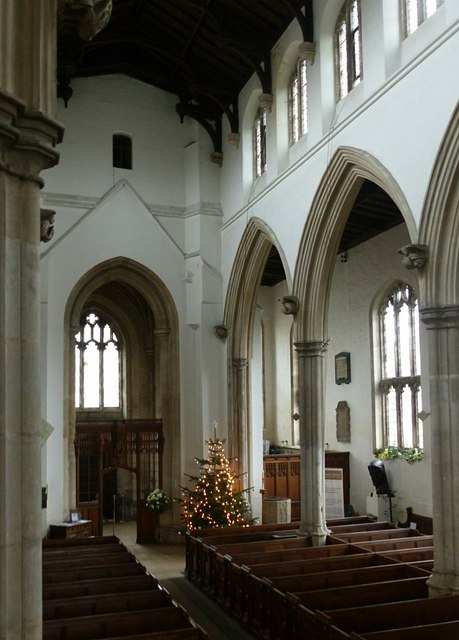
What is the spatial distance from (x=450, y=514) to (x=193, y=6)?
32.8 ft

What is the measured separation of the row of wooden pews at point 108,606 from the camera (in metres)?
6.77

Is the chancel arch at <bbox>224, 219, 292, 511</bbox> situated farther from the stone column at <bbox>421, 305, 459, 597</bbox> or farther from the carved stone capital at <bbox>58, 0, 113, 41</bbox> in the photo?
the carved stone capital at <bbox>58, 0, 113, 41</bbox>

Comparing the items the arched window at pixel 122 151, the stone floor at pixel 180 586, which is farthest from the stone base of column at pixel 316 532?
the arched window at pixel 122 151

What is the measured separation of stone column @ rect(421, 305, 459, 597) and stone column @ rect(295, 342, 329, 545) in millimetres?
3589

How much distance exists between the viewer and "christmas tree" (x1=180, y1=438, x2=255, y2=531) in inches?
586

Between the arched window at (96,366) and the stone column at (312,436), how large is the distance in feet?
30.4

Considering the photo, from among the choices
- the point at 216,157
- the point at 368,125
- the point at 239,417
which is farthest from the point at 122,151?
the point at 368,125

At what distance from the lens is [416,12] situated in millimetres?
10227

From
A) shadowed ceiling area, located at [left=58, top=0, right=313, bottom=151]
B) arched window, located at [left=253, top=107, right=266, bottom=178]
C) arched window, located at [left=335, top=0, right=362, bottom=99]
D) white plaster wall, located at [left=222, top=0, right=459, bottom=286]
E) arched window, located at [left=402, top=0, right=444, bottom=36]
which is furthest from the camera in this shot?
arched window, located at [left=253, top=107, right=266, bottom=178]

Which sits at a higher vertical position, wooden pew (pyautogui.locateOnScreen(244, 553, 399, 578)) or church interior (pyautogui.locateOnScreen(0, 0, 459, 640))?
church interior (pyautogui.locateOnScreen(0, 0, 459, 640))

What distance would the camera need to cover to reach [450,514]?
29.6 feet

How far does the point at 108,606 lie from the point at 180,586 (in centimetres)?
471

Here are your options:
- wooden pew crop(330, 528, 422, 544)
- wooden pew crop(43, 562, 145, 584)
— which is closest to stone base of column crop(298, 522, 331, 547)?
wooden pew crop(330, 528, 422, 544)

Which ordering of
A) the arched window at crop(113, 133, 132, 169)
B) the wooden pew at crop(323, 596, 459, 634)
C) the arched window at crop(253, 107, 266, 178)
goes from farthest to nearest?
1. the arched window at crop(113, 133, 132, 169)
2. the arched window at crop(253, 107, 266, 178)
3. the wooden pew at crop(323, 596, 459, 634)
